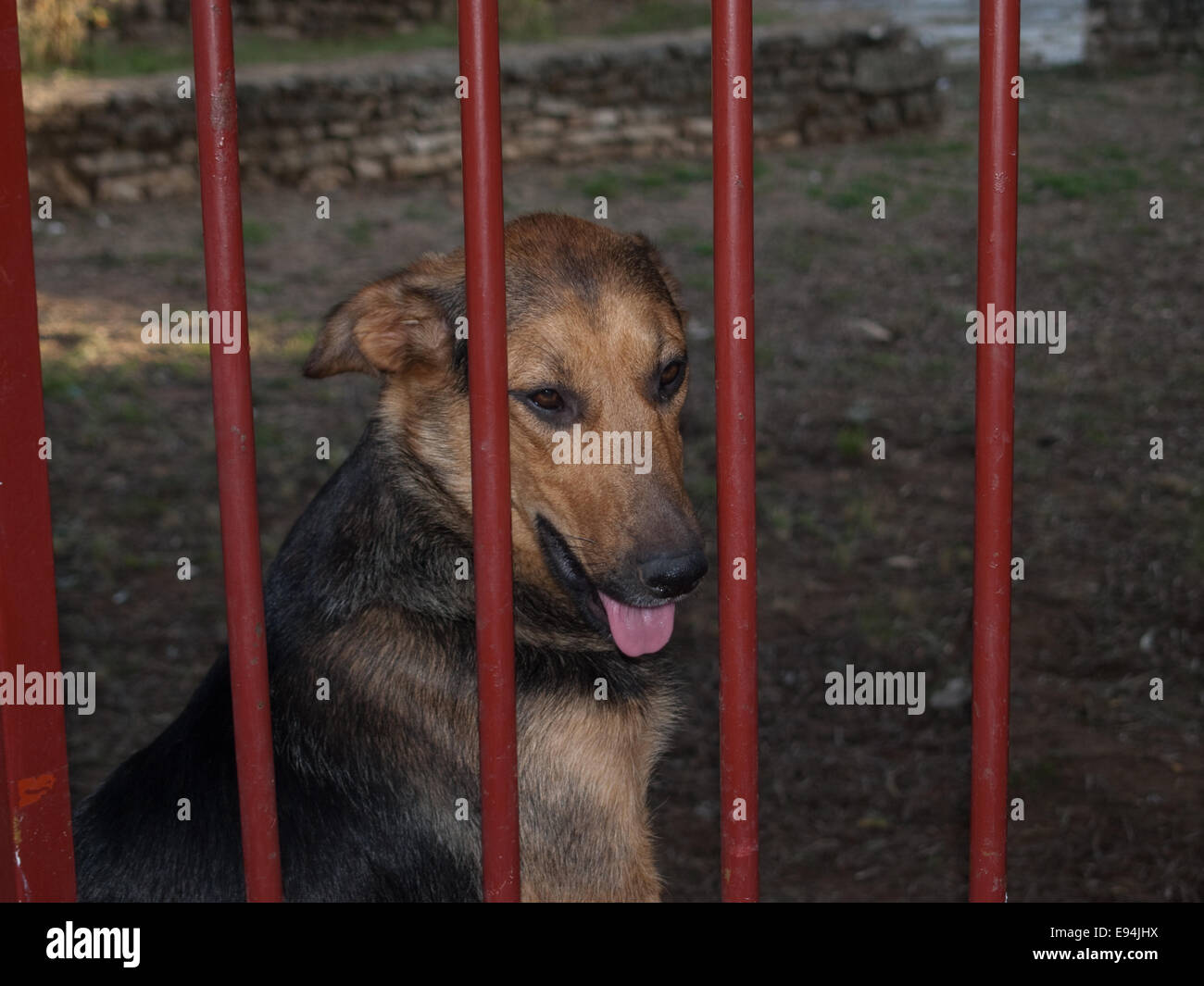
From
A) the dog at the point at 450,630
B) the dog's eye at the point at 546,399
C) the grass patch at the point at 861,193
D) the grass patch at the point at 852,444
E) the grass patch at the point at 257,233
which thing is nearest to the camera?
the dog at the point at 450,630

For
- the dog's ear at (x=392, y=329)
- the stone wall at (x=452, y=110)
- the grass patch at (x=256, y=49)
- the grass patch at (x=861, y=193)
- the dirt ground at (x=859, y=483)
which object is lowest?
the dirt ground at (x=859, y=483)

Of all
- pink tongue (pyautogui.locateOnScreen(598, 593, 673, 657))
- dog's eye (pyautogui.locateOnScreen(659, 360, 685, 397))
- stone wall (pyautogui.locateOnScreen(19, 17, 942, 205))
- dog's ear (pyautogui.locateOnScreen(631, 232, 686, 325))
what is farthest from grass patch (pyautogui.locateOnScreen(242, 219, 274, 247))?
pink tongue (pyautogui.locateOnScreen(598, 593, 673, 657))

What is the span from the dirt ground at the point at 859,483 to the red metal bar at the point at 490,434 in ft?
5.74

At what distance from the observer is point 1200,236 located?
31.5ft

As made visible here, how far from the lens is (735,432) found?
174cm

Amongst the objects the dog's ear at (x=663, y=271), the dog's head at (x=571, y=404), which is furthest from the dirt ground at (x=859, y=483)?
the dog's head at (x=571, y=404)

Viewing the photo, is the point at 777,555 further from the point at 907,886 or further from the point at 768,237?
the point at 768,237

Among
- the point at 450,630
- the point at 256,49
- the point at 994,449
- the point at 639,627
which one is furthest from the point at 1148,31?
the point at 994,449

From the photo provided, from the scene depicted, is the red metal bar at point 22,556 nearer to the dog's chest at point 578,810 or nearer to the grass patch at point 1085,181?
the dog's chest at point 578,810

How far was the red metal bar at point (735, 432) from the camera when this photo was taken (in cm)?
169

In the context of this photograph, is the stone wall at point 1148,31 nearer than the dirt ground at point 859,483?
No

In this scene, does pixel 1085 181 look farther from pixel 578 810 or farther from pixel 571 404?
pixel 578 810

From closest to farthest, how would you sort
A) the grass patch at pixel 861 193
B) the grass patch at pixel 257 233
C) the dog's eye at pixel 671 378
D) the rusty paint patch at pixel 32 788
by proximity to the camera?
the rusty paint patch at pixel 32 788 → the dog's eye at pixel 671 378 → the grass patch at pixel 257 233 → the grass patch at pixel 861 193
